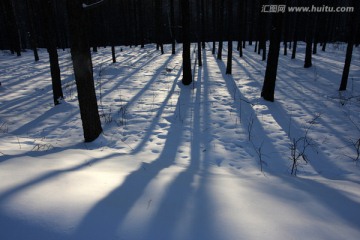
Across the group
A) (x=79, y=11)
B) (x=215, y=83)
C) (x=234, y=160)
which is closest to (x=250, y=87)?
(x=215, y=83)

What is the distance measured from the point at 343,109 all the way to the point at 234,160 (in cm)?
544

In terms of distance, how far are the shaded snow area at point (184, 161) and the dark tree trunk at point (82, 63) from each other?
0.56m

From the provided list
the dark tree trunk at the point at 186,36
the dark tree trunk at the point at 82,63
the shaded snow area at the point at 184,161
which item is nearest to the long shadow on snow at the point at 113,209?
the shaded snow area at the point at 184,161

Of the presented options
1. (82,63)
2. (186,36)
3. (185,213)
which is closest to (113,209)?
(185,213)

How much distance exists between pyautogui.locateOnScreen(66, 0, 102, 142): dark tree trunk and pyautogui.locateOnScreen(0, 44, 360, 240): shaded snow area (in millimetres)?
565

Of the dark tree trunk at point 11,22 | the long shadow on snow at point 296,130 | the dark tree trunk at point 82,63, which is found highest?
the dark tree trunk at point 11,22

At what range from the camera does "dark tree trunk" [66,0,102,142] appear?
4613 millimetres

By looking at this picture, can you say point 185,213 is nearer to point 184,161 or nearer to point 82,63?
point 184,161

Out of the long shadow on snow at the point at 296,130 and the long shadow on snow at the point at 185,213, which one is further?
the long shadow on snow at the point at 296,130

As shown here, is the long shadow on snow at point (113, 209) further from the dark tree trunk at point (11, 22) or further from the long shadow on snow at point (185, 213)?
the dark tree trunk at point (11, 22)

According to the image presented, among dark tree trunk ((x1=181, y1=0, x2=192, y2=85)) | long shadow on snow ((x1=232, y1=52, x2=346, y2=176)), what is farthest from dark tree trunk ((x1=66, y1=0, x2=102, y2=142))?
dark tree trunk ((x1=181, y1=0, x2=192, y2=85))

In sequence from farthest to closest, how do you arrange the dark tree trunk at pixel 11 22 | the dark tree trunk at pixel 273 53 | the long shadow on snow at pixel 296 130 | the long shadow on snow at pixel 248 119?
the dark tree trunk at pixel 11 22, the dark tree trunk at pixel 273 53, the long shadow on snow at pixel 248 119, the long shadow on snow at pixel 296 130

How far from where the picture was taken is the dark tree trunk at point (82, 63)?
4.61 metres

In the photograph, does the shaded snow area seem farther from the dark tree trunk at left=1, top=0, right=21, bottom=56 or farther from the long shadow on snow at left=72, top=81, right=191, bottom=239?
the dark tree trunk at left=1, top=0, right=21, bottom=56
